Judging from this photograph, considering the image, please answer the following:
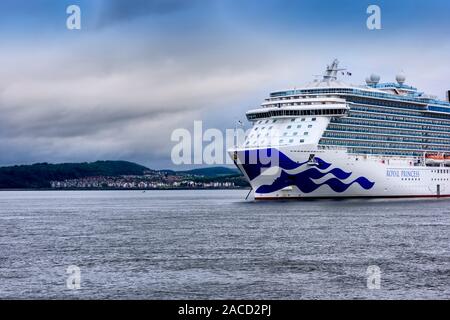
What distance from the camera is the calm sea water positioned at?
111 feet

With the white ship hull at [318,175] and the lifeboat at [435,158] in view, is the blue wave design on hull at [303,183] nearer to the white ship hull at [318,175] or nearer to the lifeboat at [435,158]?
the white ship hull at [318,175]

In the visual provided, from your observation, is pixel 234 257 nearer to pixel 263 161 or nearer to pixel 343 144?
pixel 263 161

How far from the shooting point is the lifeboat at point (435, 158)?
108056 mm

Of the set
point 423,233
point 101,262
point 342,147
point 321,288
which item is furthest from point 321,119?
point 321,288

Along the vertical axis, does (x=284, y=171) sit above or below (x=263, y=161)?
below

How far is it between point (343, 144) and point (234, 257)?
169 feet

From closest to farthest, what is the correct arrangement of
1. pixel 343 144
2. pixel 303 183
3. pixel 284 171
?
pixel 284 171 → pixel 303 183 → pixel 343 144

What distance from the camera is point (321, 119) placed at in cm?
9200

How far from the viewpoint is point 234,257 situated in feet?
143

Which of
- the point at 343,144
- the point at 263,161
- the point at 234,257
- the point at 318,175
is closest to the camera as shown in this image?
the point at 234,257

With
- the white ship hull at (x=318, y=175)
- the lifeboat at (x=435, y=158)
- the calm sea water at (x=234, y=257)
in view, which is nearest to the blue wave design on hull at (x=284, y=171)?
the white ship hull at (x=318, y=175)

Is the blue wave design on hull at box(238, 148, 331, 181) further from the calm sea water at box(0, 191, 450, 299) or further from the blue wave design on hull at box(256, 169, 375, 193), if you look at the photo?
the calm sea water at box(0, 191, 450, 299)

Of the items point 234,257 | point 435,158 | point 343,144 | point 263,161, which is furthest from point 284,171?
point 234,257
